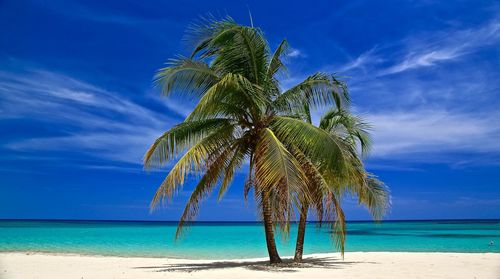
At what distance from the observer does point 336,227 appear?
11.0 m

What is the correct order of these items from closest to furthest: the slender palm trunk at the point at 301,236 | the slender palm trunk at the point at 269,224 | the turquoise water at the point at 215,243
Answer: the slender palm trunk at the point at 269,224
the slender palm trunk at the point at 301,236
the turquoise water at the point at 215,243

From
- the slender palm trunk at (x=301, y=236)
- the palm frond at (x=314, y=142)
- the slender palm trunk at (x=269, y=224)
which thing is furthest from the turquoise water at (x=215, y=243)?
the palm frond at (x=314, y=142)

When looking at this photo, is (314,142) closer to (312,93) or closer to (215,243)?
(312,93)

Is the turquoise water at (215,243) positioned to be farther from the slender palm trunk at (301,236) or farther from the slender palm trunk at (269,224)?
the slender palm trunk at (269,224)

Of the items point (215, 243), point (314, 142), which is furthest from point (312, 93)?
point (215, 243)

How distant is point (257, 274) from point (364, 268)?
3.43 m

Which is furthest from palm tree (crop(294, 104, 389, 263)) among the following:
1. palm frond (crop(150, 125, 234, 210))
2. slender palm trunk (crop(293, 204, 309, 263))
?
palm frond (crop(150, 125, 234, 210))

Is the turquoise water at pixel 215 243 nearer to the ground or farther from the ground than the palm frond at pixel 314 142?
nearer to the ground

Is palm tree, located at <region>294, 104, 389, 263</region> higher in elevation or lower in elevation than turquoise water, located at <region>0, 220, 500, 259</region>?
higher

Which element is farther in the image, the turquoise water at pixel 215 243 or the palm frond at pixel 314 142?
the turquoise water at pixel 215 243

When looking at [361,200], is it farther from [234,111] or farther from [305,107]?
[234,111]

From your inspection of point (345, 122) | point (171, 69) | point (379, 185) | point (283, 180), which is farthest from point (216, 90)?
point (379, 185)

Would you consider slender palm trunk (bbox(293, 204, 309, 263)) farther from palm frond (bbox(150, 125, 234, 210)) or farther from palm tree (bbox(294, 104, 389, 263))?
palm frond (bbox(150, 125, 234, 210))

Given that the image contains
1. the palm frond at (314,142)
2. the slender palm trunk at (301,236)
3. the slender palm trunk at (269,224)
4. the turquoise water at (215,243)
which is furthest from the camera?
the turquoise water at (215,243)
